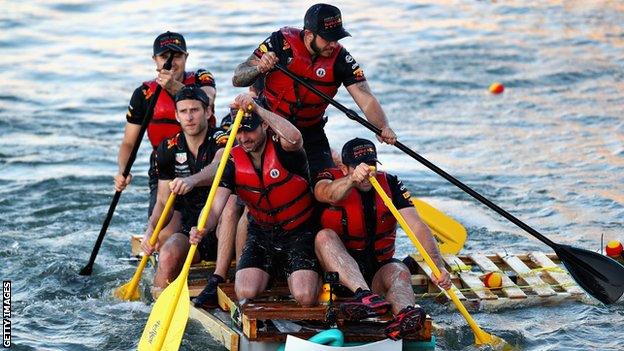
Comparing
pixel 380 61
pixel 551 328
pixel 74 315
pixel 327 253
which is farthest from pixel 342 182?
A: pixel 380 61

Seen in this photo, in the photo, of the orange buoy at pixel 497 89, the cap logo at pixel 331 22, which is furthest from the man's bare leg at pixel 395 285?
the orange buoy at pixel 497 89

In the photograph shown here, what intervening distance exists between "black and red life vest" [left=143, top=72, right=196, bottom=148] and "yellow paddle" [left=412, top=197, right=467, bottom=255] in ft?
6.52

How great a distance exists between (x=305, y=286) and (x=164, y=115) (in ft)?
7.59

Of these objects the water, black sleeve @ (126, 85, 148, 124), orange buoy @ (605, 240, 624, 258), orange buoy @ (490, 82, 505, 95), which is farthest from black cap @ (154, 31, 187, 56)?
orange buoy @ (490, 82, 505, 95)

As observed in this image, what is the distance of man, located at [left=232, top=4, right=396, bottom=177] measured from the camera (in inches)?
332

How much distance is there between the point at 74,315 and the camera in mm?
9438

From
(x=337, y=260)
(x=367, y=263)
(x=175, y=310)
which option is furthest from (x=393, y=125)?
(x=175, y=310)

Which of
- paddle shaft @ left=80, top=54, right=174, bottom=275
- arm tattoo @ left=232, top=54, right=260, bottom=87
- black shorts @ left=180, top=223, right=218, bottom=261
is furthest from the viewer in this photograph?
paddle shaft @ left=80, top=54, right=174, bottom=275

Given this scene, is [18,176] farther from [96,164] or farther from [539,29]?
[539,29]

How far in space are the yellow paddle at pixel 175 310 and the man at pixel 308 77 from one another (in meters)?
0.80

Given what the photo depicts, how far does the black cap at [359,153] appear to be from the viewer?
25.7 feet

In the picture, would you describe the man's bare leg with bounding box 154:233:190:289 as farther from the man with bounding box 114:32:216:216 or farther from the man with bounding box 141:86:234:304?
the man with bounding box 114:32:216:216

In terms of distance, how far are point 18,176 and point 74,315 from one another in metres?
3.93

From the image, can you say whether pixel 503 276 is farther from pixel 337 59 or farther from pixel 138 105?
pixel 138 105
